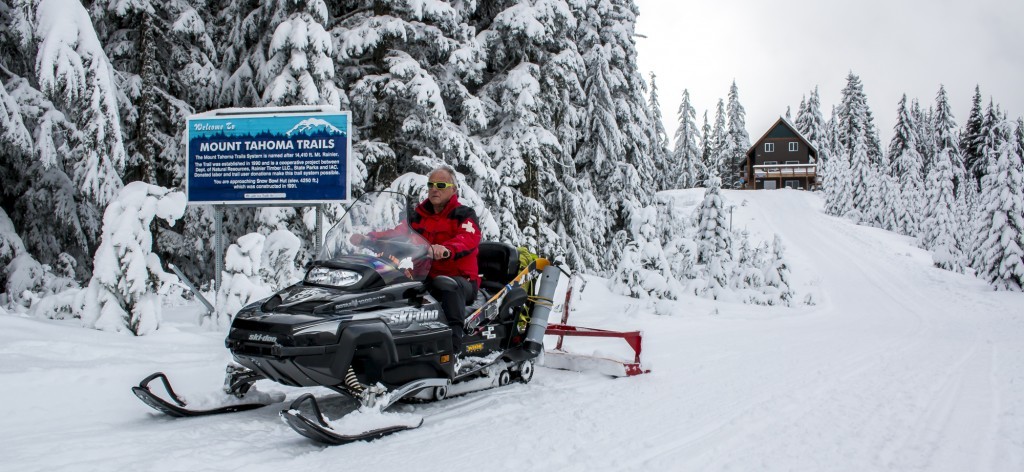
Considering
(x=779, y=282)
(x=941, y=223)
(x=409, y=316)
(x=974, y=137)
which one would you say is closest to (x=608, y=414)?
(x=409, y=316)

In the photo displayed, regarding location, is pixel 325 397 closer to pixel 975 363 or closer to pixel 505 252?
pixel 505 252

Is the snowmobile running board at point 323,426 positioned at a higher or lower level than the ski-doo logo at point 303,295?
lower

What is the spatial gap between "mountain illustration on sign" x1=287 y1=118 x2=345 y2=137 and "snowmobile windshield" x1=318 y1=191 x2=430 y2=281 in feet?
13.8

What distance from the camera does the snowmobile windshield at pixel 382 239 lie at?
17.0ft

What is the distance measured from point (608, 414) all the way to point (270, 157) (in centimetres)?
615

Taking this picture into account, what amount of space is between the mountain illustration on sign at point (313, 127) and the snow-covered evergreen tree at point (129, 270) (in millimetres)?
1887

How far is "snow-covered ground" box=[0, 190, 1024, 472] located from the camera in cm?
411

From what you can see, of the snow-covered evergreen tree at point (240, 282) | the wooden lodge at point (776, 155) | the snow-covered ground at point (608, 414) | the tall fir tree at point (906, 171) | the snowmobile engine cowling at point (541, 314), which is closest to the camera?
the snow-covered ground at point (608, 414)

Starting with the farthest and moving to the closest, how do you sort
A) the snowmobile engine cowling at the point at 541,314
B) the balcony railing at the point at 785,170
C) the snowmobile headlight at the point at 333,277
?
the balcony railing at the point at 785,170
the snowmobile engine cowling at the point at 541,314
the snowmobile headlight at the point at 333,277

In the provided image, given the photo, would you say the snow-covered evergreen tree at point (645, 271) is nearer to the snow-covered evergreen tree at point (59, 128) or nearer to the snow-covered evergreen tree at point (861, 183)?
the snow-covered evergreen tree at point (59, 128)

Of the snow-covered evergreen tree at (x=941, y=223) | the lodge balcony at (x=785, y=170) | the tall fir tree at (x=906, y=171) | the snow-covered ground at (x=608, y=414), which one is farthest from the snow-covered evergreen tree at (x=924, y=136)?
the snow-covered ground at (x=608, y=414)

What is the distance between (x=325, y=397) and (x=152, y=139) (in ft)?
26.2

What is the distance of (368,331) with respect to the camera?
4.69 metres

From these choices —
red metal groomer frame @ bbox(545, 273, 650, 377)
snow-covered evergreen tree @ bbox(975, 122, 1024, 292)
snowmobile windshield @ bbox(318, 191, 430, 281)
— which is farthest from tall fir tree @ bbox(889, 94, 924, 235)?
snowmobile windshield @ bbox(318, 191, 430, 281)
